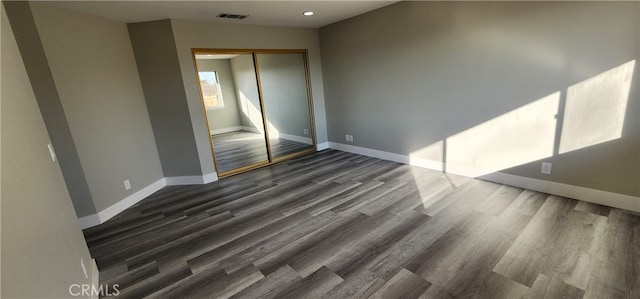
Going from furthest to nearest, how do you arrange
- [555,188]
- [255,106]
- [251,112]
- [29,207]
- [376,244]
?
[251,112], [255,106], [555,188], [376,244], [29,207]

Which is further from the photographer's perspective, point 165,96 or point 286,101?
point 286,101

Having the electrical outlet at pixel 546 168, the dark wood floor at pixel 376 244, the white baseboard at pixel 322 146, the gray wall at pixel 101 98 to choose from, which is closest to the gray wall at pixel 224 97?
the white baseboard at pixel 322 146

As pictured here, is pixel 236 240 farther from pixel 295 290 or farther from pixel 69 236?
pixel 69 236

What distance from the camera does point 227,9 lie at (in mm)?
3406

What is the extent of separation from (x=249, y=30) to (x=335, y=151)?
2.64 metres

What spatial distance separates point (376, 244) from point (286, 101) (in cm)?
412

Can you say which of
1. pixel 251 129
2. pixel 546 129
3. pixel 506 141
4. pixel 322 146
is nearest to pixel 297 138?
pixel 322 146

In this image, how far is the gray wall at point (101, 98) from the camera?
2.84 metres

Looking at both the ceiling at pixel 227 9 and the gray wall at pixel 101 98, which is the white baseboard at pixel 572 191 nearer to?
the ceiling at pixel 227 9

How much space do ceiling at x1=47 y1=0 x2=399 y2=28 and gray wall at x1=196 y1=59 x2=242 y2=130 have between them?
3.57m

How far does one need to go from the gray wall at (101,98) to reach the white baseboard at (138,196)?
6 cm

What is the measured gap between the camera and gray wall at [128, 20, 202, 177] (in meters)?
3.65

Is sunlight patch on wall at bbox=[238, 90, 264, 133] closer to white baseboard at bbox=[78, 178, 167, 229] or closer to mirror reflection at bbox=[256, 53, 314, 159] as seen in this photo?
mirror reflection at bbox=[256, 53, 314, 159]

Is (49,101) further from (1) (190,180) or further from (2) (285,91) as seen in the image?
(2) (285,91)
